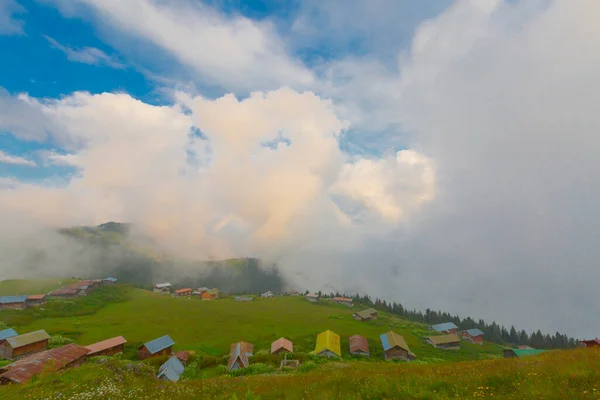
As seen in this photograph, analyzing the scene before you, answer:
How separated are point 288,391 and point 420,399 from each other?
5422 mm

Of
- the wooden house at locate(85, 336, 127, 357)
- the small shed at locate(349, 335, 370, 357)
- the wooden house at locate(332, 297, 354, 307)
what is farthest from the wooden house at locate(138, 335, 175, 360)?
the wooden house at locate(332, 297, 354, 307)

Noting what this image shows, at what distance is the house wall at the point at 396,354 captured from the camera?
6338cm

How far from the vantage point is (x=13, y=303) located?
9894 cm

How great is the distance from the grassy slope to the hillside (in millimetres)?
305

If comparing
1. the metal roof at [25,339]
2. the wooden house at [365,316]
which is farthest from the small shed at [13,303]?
the wooden house at [365,316]

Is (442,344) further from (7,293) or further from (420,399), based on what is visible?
(7,293)

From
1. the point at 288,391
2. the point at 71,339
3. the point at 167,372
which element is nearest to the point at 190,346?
the point at 71,339

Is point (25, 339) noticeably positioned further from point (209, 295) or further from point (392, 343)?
point (209, 295)

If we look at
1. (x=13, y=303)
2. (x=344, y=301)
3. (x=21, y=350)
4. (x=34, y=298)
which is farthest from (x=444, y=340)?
(x=13, y=303)

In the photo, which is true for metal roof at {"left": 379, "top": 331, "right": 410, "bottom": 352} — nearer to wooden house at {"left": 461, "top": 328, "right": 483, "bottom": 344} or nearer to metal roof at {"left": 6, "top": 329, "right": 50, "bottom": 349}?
wooden house at {"left": 461, "top": 328, "right": 483, "bottom": 344}

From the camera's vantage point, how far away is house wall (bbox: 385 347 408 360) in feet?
208

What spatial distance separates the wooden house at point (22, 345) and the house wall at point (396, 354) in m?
74.1

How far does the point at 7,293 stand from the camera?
124 metres

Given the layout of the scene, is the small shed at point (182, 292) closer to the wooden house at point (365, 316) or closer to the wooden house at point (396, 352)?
the wooden house at point (365, 316)
